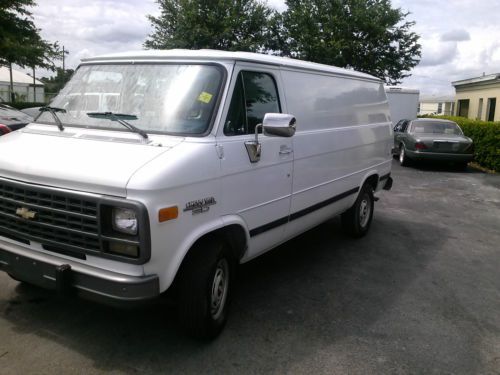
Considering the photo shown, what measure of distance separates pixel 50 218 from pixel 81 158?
46cm

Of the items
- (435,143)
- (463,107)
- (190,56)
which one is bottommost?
(435,143)

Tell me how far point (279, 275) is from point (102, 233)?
2.64m

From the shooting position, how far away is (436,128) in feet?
51.1

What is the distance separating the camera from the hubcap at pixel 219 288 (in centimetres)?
371

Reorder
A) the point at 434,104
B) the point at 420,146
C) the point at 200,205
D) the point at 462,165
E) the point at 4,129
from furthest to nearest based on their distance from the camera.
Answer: the point at 434,104, the point at 462,165, the point at 420,146, the point at 4,129, the point at 200,205

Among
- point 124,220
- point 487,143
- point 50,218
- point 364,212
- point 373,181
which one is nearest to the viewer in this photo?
point 124,220

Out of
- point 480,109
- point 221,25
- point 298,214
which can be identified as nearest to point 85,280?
point 298,214

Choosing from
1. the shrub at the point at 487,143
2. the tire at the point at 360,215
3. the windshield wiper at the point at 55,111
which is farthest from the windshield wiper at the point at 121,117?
the shrub at the point at 487,143

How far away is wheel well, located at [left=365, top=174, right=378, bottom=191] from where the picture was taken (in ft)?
22.7

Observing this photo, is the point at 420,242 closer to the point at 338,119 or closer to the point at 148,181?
the point at 338,119

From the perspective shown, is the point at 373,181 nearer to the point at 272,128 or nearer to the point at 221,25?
the point at 272,128

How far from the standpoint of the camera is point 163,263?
3109 millimetres

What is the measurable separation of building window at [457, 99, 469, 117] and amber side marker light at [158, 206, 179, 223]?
35275 mm

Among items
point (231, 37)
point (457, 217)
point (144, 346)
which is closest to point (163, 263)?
point (144, 346)
